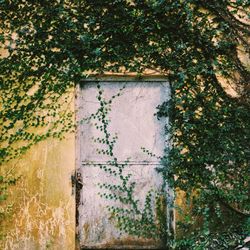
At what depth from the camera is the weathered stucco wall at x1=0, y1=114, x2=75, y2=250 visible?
4.94 m

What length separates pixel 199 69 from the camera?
197 inches

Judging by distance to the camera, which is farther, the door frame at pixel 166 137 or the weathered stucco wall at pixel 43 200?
the door frame at pixel 166 137

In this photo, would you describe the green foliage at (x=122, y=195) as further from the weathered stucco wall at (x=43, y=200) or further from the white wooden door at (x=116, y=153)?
the weathered stucco wall at (x=43, y=200)

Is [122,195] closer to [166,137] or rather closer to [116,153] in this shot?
[116,153]

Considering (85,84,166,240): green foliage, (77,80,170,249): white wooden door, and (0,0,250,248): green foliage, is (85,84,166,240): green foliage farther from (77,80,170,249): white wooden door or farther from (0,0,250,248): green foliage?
(0,0,250,248): green foliage

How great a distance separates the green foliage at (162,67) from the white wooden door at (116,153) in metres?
0.23

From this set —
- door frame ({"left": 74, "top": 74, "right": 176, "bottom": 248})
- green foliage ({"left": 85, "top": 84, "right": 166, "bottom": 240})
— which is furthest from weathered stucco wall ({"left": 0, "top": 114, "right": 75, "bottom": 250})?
green foliage ({"left": 85, "top": 84, "right": 166, "bottom": 240})

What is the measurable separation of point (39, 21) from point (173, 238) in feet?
10.7

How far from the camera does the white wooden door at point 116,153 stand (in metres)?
5.09

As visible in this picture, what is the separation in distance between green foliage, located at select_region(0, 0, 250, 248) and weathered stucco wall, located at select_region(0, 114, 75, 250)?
0.19 meters

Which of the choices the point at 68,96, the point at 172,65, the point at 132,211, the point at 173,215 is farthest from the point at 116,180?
the point at 172,65

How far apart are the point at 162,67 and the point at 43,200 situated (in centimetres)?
228

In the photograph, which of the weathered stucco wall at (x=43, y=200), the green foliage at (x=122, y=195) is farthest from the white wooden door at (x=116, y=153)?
the weathered stucco wall at (x=43, y=200)

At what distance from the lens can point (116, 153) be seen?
201 inches
